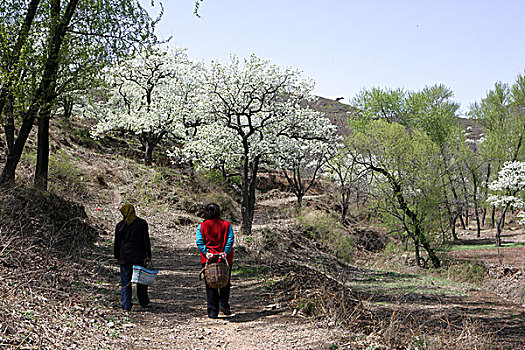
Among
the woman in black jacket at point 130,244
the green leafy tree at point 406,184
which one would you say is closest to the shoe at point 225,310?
the woman in black jacket at point 130,244

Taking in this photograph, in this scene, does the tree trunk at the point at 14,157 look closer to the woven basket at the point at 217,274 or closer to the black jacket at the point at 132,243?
the black jacket at the point at 132,243

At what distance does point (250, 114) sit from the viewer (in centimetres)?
1870

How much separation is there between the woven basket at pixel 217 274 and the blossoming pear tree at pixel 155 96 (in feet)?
74.8

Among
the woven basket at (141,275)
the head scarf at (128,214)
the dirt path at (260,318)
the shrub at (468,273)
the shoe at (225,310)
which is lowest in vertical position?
the shrub at (468,273)

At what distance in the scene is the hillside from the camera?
5609mm

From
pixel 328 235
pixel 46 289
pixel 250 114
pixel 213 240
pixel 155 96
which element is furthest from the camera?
pixel 155 96

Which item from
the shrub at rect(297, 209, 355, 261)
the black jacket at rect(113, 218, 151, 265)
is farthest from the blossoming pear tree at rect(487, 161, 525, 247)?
the black jacket at rect(113, 218, 151, 265)

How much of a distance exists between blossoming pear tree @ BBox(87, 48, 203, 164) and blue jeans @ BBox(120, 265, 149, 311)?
869 inches

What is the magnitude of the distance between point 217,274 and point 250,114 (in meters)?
12.7

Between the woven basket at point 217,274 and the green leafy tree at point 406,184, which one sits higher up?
the green leafy tree at point 406,184

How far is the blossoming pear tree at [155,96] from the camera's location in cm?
3073

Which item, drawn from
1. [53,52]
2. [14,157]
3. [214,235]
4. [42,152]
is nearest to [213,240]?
[214,235]

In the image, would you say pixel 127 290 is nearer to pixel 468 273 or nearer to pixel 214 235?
pixel 214 235

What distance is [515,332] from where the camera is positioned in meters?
10.3
